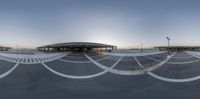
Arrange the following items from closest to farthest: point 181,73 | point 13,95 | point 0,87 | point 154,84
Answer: point 13,95
point 0,87
point 154,84
point 181,73

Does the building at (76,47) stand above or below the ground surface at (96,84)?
above

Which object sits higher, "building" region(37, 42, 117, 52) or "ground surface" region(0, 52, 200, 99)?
"building" region(37, 42, 117, 52)

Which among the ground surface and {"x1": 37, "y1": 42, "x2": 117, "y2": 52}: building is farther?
{"x1": 37, "y1": 42, "x2": 117, "y2": 52}: building

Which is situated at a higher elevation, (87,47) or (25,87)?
(87,47)

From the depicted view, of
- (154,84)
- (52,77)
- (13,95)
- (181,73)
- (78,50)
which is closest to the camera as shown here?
(13,95)

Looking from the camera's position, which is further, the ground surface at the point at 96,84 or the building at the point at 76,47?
the building at the point at 76,47

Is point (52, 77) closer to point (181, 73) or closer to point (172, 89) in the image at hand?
point (172, 89)

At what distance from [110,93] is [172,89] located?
316 centimetres

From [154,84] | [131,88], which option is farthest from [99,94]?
[154,84]

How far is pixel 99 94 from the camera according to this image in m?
8.70

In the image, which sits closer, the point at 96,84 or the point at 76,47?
the point at 96,84

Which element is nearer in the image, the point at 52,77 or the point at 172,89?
the point at 172,89

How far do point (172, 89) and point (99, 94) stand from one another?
371 cm

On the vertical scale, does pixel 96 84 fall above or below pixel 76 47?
below
